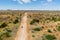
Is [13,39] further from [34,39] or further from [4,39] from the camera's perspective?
[34,39]

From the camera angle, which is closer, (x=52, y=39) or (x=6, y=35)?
(x=52, y=39)

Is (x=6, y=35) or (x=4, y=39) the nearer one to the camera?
(x=4, y=39)

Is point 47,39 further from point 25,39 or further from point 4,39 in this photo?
point 4,39

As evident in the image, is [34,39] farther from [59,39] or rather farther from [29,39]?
[59,39]

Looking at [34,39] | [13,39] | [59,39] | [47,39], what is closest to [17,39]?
[13,39]

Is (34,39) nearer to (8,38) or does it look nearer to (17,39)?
(17,39)

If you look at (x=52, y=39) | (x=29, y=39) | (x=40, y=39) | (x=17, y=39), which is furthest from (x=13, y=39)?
(x=52, y=39)

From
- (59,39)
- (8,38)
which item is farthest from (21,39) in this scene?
(59,39)
